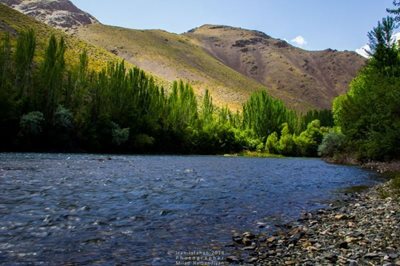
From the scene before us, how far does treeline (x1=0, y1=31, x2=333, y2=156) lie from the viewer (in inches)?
2552

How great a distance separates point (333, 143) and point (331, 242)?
64.0m

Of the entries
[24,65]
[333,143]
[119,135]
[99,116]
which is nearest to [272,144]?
[333,143]

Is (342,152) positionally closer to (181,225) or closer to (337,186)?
(337,186)

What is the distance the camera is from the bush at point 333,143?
2748 inches

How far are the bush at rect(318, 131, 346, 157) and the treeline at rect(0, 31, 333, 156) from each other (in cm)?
3288

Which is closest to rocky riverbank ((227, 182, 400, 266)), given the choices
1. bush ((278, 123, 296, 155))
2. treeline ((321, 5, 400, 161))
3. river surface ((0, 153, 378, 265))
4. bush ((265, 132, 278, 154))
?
river surface ((0, 153, 378, 265))

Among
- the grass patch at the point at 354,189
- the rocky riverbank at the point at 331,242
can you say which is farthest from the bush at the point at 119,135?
the rocky riverbank at the point at 331,242

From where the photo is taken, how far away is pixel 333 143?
7262 centimetres

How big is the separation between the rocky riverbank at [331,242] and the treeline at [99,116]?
184 ft

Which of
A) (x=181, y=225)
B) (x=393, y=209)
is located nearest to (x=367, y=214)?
(x=393, y=209)

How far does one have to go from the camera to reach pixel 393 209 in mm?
16219

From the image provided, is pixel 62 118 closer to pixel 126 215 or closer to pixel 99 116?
pixel 99 116

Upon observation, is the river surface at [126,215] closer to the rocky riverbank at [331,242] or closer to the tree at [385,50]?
the rocky riverbank at [331,242]

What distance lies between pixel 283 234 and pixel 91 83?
246 feet
